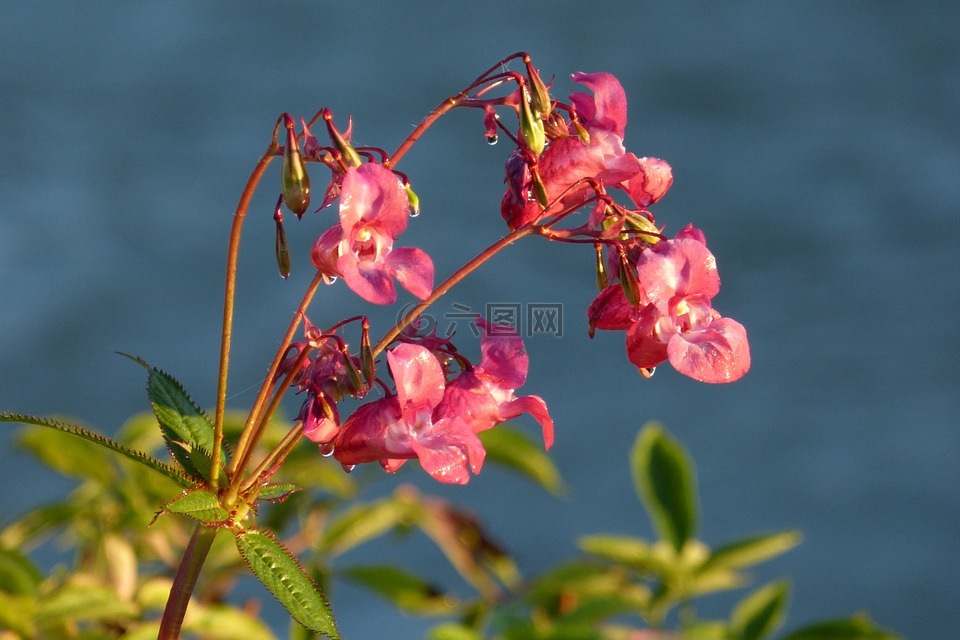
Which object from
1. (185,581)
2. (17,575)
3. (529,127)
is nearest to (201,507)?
(185,581)

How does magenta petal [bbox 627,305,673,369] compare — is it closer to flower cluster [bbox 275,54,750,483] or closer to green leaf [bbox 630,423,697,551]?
flower cluster [bbox 275,54,750,483]

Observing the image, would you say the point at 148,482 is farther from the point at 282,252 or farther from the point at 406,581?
the point at 282,252

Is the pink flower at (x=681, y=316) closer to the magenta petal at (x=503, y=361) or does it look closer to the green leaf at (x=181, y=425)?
the magenta petal at (x=503, y=361)

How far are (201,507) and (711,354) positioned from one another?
0.86 ft

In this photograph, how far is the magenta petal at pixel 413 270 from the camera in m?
0.57

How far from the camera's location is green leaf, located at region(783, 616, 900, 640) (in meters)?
1.11

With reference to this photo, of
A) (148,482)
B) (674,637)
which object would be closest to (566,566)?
(674,637)

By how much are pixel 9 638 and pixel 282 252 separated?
0.54 metres

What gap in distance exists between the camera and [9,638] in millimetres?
963

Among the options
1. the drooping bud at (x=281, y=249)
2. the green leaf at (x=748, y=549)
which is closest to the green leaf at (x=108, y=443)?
the drooping bud at (x=281, y=249)

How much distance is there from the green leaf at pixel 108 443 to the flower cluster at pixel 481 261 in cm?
8

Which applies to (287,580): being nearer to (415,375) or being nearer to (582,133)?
(415,375)

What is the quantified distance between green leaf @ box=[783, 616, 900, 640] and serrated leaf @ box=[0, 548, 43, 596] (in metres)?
0.69

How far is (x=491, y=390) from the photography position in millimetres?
612
